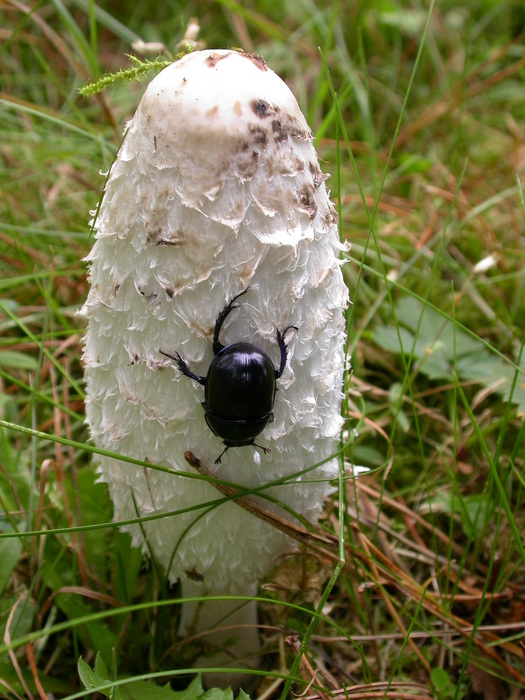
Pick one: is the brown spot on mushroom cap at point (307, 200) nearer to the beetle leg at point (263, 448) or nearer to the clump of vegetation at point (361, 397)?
the clump of vegetation at point (361, 397)

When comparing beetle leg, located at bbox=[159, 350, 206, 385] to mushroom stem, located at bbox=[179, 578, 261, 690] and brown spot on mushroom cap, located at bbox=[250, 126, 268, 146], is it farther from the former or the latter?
mushroom stem, located at bbox=[179, 578, 261, 690]

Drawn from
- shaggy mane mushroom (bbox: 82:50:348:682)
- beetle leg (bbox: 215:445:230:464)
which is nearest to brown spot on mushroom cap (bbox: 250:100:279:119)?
shaggy mane mushroom (bbox: 82:50:348:682)

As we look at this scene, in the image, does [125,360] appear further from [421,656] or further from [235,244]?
[421,656]

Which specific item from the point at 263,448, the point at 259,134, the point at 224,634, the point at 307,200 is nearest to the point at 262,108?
the point at 259,134

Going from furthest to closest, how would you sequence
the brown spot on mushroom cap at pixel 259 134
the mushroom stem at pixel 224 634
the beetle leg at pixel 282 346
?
the mushroom stem at pixel 224 634, the beetle leg at pixel 282 346, the brown spot on mushroom cap at pixel 259 134

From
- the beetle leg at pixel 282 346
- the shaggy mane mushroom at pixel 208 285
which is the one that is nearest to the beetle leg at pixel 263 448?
the shaggy mane mushroom at pixel 208 285

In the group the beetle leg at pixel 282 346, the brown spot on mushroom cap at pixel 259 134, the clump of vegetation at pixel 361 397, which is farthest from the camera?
the clump of vegetation at pixel 361 397
